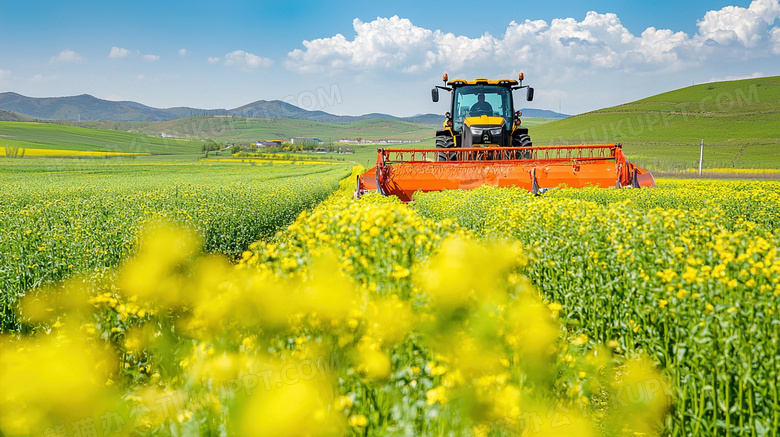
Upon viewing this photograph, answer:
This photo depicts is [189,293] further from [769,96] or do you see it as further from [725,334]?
[769,96]

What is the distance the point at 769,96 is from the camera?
9444cm

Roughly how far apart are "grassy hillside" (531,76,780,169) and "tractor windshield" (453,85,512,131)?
57.8 meters

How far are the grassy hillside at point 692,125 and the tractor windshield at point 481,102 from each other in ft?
190

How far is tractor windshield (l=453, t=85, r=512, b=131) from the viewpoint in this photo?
53.8ft

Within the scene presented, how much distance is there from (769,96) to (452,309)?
118508 mm

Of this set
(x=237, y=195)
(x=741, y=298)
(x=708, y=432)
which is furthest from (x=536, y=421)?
(x=237, y=195)

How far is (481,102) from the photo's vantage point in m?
16.5

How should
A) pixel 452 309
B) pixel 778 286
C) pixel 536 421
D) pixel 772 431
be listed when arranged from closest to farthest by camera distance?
pixel 536 421, pixel 452 309, pixel 772 431, pixel 778 286

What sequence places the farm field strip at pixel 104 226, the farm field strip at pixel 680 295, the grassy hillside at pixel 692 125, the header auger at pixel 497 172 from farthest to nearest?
1. the grassy hillside at pixel 692 125
2. the header auger at pixel 497 172
3. the farm field strip at pixel 104 226
4. the farm field strip at pixel 680 295

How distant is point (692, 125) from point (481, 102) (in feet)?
295

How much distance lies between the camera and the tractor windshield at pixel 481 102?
646 inches

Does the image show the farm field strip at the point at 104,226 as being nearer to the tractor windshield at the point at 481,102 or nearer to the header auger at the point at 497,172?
the header auger at the point at 497,172

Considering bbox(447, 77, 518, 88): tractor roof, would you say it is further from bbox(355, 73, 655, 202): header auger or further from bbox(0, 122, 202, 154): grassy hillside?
bbox(0, 122, 202, 154): grassy hillside

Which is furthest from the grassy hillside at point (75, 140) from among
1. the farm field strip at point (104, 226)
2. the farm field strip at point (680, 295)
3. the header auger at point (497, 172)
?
the farm field strip at point (680, 295)
